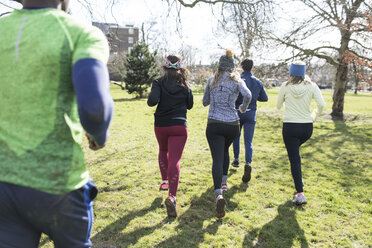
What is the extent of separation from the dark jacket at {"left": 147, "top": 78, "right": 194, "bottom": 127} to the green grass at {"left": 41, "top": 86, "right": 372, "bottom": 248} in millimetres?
1234

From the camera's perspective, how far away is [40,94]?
3.84ft

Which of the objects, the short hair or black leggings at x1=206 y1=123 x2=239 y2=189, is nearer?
black leggings at x1=206 y1=123 x2=239 y2=189

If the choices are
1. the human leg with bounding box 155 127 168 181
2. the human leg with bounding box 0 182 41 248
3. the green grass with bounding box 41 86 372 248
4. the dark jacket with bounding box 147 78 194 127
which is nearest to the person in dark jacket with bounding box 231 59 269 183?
the green grass with bounding box 41 86 372 248

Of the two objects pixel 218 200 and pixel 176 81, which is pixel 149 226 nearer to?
pixel 218 200

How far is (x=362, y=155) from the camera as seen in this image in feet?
23.9

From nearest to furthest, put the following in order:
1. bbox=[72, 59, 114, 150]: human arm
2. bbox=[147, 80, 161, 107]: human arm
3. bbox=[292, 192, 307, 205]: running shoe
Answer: bbox=[72, 59, 114, 150]: human arm < bbox=[147, 80, 161, 107]: human arm < bbox=[292, 192, 307, 205]: running shoe

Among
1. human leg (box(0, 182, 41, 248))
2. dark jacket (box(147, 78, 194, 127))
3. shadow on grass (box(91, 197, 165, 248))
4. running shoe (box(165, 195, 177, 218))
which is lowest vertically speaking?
shadow on grass (box(91, 197, 165, 248))

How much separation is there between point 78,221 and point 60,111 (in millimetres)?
480

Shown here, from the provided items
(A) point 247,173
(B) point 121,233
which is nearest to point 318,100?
(A) point 247,173

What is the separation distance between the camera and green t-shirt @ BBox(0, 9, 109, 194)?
116 centimetres

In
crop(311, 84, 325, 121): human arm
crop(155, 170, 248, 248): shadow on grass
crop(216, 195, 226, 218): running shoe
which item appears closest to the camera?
crop(155, 170, 248, 248): shadow on grass

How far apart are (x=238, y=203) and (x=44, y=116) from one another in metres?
3.48

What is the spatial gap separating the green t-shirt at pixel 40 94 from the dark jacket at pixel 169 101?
2500mm

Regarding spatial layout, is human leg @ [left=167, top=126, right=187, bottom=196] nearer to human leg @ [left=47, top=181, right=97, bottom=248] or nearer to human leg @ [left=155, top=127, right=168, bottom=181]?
human leg @ [left=155, top=127, right=168, bottom=181]
